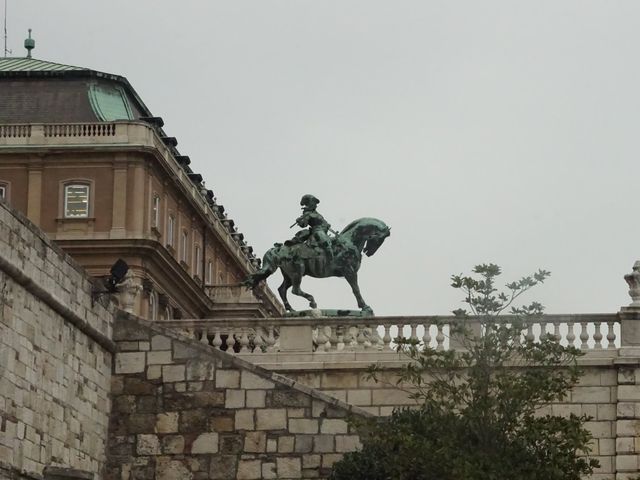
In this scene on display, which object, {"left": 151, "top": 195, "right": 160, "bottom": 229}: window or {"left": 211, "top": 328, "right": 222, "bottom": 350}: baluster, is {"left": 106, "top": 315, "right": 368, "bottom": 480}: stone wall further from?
{"left": 151, "top": 195, "right": 160, "bottom": 229}: window

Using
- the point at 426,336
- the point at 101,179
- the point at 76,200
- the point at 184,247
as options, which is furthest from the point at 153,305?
the point at 426,336

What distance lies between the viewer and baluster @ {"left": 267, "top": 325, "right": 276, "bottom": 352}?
98.6 feet

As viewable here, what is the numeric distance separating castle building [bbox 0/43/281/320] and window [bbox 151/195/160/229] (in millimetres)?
32

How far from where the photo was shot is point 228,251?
74.8 m

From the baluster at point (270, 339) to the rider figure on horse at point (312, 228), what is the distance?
235 centimetres

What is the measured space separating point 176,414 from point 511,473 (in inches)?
215

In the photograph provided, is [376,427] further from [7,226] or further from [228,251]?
[228,251]

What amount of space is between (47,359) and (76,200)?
37.2 m

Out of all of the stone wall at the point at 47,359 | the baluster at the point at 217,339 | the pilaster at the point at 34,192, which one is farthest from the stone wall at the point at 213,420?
the pilaster at the point at 34,192

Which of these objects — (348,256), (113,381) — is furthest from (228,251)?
(113,381)

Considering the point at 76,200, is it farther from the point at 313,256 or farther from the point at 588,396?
the point at 588,396

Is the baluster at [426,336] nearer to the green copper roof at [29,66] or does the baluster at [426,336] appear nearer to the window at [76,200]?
the window at [76,200]

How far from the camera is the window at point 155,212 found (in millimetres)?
62125

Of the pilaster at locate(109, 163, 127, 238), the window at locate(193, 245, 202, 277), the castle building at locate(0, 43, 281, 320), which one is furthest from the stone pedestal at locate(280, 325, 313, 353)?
the window at locate(193, 245, 202, 277)
